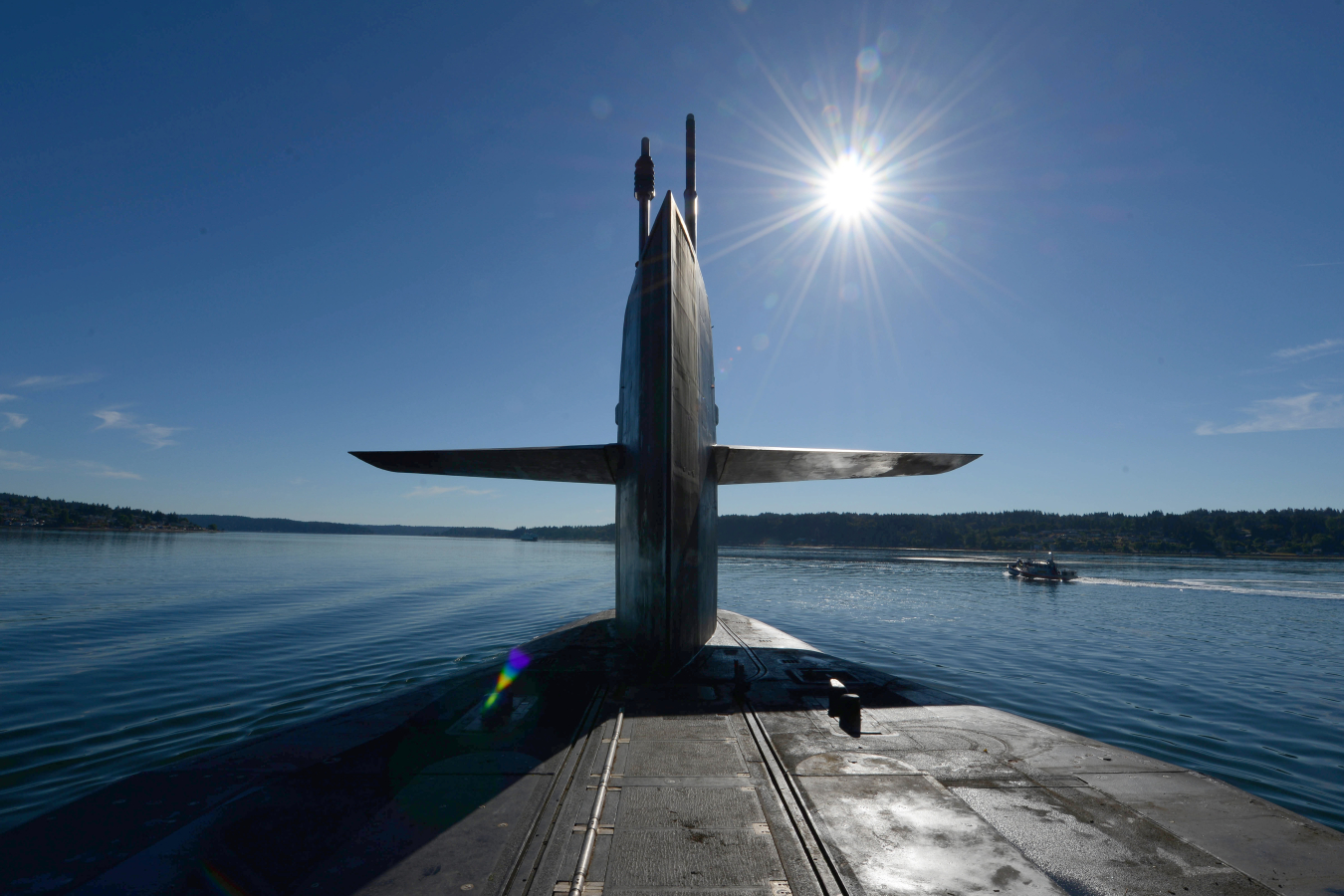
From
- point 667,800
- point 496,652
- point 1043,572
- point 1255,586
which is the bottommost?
point 1255,586

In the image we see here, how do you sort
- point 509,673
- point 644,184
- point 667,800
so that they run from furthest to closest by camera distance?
1. point 644,184
2. point 509,673
3. point 667,800

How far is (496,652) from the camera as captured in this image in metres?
15.7

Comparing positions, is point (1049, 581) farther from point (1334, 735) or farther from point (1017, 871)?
point (1017, 871)

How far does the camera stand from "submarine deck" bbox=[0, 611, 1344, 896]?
13.4 feet

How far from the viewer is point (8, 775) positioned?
7.20m

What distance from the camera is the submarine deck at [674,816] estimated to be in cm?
407

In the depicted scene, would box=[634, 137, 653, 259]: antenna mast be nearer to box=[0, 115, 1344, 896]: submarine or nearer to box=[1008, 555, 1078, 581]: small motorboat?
box=[0, 115, 1344, 896]: submarine

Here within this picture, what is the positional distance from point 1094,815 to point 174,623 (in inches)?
977

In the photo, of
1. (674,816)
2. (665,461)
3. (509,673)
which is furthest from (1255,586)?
(674,816)

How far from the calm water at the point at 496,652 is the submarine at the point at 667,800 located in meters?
2.54

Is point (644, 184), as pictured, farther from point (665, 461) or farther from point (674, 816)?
point (674, 816)

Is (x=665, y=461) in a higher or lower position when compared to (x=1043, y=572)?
higher

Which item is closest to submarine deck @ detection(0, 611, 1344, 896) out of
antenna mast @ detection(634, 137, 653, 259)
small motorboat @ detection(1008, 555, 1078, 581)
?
antenna mast @ detection(634, 137, 653, 259)

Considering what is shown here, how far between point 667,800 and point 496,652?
11811mm
